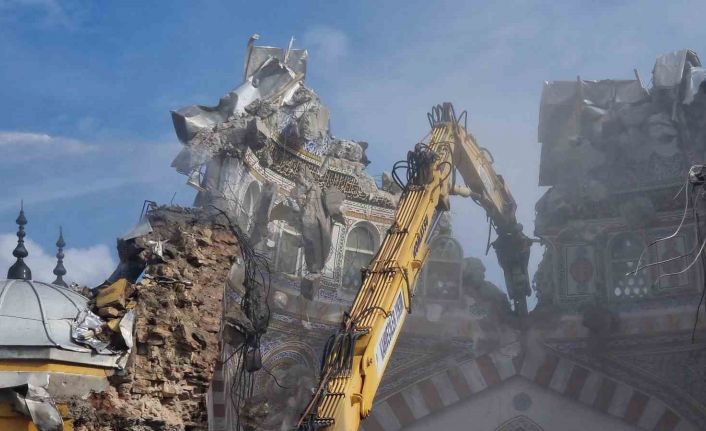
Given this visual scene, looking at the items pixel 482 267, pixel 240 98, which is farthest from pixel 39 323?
pixel 482 267

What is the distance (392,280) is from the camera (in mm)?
10094

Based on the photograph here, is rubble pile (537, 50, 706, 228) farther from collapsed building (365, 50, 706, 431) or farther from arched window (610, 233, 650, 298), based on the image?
arched window (610, 233, 650, 298)

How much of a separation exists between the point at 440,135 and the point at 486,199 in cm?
181

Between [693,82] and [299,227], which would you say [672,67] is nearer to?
[693,82]

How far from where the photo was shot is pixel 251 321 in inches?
405

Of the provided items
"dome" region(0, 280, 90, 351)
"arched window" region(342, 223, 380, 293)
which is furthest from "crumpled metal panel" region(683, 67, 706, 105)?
"dome" region(0, 280, 90, 351)

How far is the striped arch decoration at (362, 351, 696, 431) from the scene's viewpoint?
591 inches

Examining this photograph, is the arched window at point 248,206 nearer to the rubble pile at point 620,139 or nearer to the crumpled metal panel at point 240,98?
the crumpled metal panel at point 240,98

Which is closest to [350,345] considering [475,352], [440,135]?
[440,135]

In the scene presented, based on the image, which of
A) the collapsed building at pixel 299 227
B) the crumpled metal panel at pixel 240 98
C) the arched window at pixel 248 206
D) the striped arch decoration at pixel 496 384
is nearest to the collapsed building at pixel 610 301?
the striped arch decoration at pixel 496 384

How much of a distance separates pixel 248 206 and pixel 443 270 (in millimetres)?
3378

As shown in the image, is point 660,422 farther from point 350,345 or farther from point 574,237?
point 350,345

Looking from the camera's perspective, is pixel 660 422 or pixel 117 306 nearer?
pixel 117 306

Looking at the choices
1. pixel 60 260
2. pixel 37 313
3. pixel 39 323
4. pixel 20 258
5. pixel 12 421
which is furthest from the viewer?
pixel 60 260
